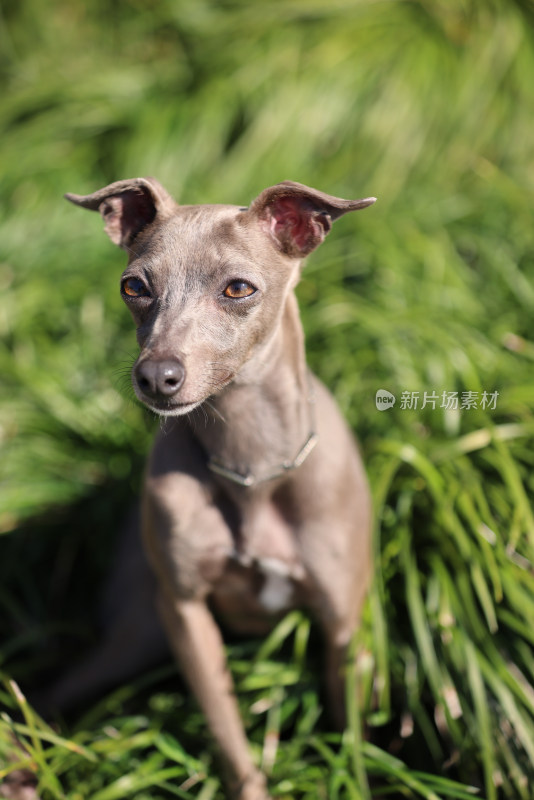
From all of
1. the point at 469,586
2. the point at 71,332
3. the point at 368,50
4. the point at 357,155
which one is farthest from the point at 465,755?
the point at 368,50

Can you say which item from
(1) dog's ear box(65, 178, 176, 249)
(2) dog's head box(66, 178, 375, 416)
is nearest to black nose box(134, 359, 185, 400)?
(2) dog's head box(66, 178, 375, 416)

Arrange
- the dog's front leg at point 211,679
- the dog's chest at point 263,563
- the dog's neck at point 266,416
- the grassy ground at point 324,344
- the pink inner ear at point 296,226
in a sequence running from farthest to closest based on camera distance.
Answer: the grassy ground at point 324,344 → the dog's front leg at point 211,679 → the dog's chest at point 263,563 → the dog's neck at point 266,416 → the pink inner ear at point 296,226

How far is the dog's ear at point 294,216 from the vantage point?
1792 mm

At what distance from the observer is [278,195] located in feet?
5.95

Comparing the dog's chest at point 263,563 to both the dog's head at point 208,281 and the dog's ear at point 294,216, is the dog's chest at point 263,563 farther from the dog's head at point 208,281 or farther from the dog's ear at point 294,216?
the dog's ear at point 294,216

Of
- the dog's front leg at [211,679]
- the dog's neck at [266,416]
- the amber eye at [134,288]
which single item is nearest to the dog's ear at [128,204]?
the amber eye at [134,288]

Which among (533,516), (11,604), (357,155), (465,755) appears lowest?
(465,755)

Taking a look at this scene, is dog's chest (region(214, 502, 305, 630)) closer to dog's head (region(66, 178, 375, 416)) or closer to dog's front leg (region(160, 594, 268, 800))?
dog's front leg (region(160, 594, 268, 800))

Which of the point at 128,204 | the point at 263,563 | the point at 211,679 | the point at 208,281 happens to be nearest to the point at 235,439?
the point at 263,563

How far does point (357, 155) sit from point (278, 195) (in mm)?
3124

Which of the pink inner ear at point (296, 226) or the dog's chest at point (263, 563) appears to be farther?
the dog's chest at point (263, 563)

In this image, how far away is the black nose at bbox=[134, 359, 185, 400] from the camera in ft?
5.36

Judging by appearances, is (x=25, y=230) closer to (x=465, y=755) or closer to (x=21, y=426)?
(x=21, y=426)

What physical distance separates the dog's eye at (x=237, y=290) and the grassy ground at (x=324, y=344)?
0.63m
